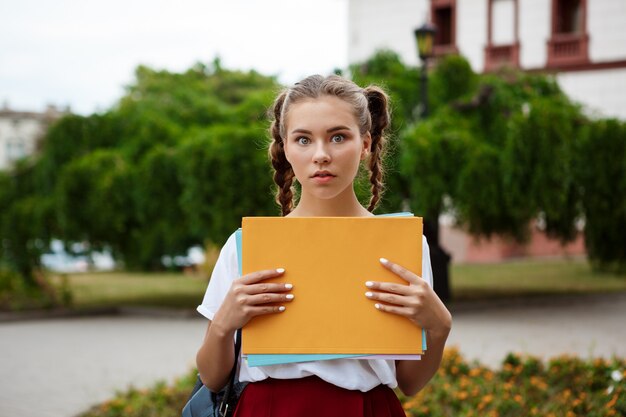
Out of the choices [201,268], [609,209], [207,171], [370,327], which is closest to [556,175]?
[609,209]

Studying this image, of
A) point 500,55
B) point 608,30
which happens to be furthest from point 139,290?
point 608,30

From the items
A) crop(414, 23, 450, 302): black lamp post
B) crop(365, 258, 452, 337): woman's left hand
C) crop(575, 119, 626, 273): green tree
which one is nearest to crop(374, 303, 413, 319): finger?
crop(365, 258, 452, 337): woman's left hand

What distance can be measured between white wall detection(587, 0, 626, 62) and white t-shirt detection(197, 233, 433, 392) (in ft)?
80.3

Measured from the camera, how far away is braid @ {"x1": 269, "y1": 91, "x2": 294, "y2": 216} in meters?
2.56

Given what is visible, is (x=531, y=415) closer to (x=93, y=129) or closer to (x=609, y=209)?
(x=609, y=209)

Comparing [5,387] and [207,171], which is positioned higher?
[207,171]

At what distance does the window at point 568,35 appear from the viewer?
2530 centimetres

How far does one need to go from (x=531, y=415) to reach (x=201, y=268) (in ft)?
64.8

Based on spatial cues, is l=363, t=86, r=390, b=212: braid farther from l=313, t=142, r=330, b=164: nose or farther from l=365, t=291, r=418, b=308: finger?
l=365, t=291, r=418, b=308: finger

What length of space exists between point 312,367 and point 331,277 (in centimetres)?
27

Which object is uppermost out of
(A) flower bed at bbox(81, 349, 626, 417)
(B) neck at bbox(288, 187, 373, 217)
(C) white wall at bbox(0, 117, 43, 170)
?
(C) white wall at bbox(0, 117, 43, 170)

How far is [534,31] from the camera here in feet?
86.4

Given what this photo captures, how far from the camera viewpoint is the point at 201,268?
2475 cm

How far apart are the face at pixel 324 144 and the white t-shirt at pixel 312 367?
28 cm
